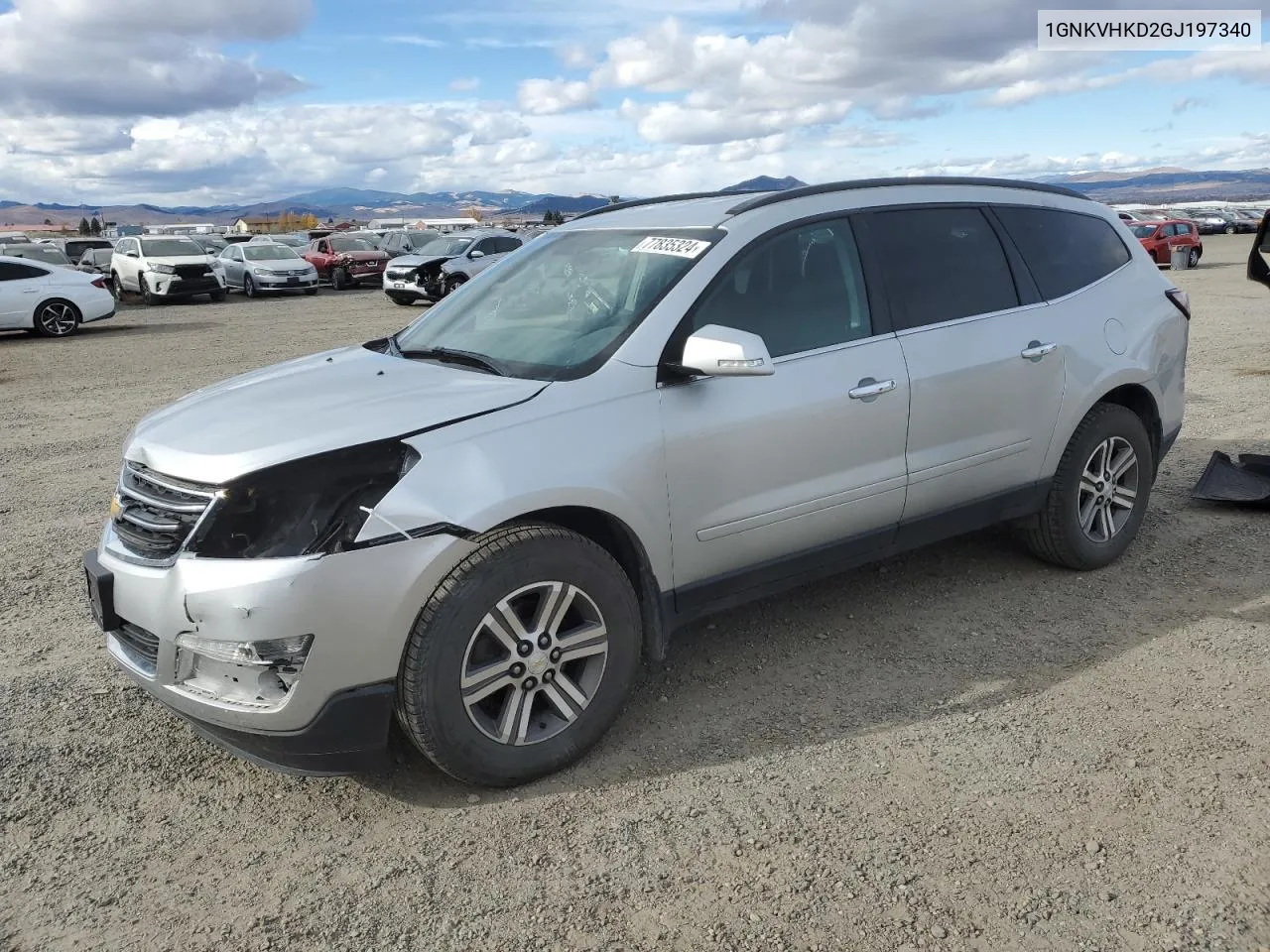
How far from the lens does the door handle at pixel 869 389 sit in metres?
3.80

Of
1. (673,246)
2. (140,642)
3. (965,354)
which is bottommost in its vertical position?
(140,642)

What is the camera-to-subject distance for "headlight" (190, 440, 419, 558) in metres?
2.87

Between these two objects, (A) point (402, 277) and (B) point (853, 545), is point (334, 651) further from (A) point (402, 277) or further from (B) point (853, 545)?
(A) point (402, 277)

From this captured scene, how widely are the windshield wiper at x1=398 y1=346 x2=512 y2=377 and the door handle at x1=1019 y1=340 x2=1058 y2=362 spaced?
87.4 inches

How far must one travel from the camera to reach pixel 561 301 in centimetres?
393

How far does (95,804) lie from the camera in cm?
322

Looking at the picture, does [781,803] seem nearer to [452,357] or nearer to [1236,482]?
[452,357]

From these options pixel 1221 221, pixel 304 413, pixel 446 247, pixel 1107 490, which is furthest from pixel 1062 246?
pixel 1221 221

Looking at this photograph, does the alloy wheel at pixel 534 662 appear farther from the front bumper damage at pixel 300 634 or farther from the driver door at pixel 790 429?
the driver door at pixel 790 429

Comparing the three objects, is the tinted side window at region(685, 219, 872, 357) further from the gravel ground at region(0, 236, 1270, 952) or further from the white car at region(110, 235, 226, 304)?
the white car at region(110, 235, 226, 304)

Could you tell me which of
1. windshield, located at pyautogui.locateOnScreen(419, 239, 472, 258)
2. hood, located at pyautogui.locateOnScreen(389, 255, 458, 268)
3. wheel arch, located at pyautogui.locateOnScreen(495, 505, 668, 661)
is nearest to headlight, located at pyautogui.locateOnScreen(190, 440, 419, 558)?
wheel arch, located at pyautogui.locateOnScreen(495, 505, 668, 661)

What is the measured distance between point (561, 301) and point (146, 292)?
24.9m

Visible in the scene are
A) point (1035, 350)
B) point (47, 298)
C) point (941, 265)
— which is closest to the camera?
point (941, 265)

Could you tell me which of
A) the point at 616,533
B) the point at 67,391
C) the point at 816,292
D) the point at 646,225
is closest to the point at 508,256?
the point at 646,225
